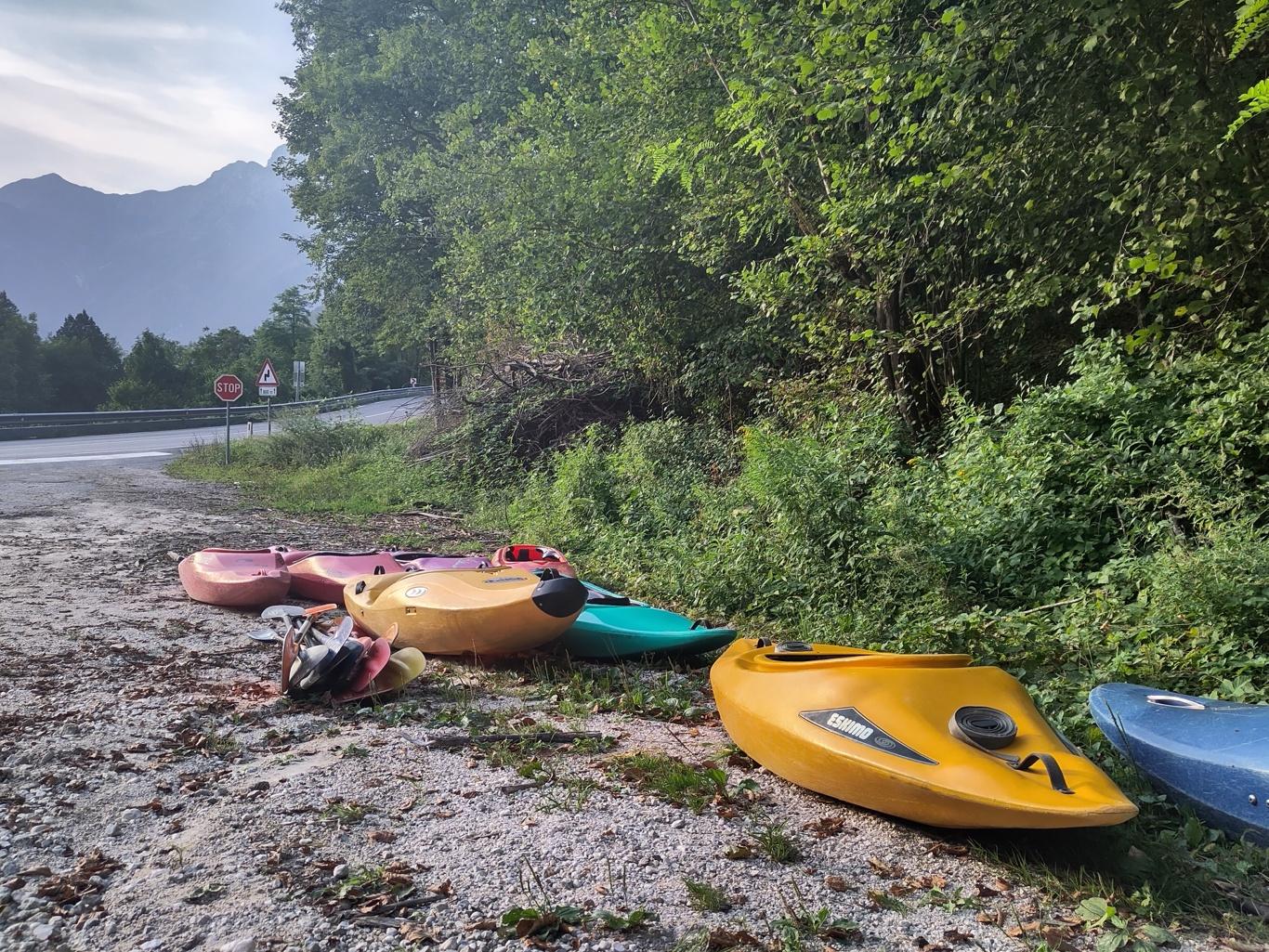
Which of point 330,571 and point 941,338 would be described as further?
point 941,338

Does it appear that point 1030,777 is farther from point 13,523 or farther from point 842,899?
point 13,523

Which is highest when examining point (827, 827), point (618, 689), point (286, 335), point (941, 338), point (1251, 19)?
point (286, 335)

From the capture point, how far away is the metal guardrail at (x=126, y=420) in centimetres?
2209

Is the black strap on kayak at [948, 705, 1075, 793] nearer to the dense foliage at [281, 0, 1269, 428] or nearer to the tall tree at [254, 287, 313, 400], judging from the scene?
the dense foliage at [281, 0, 1269, 428]

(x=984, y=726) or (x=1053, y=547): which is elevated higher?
(x=1053, y=547)

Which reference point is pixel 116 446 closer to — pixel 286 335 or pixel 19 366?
pixel 19 366

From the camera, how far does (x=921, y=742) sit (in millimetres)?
2887

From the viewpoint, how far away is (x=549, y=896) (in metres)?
2.50

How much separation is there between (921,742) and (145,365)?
112 ft

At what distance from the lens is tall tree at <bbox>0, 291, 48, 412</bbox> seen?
28250mm

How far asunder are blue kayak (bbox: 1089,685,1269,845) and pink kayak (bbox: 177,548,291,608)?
5653 mm

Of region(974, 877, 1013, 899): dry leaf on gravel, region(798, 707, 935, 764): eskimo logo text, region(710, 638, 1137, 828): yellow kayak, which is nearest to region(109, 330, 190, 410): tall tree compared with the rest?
region(710, 638, 1137, 828): yellow kayak

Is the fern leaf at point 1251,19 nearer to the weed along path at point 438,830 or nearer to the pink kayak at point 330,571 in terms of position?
the weed along path at point 438,830

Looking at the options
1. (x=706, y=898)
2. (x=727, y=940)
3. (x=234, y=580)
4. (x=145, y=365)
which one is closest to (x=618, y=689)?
(x=706, y=898)
